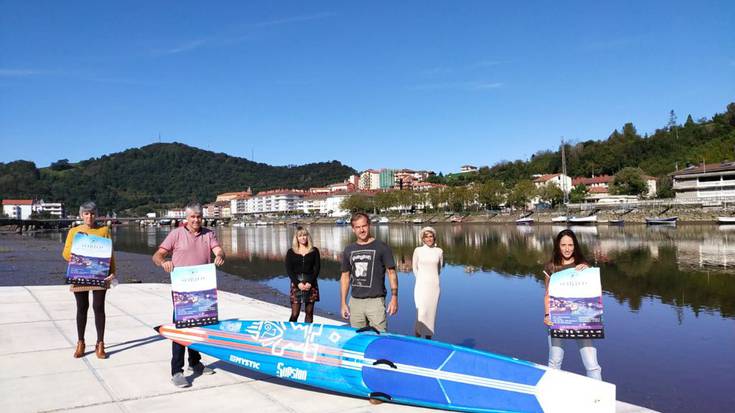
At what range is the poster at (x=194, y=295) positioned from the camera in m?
6.00

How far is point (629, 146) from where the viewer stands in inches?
5049

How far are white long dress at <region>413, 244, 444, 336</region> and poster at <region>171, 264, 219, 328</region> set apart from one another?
8.71ft

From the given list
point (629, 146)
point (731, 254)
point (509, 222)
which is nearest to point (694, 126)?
point (629, 146)

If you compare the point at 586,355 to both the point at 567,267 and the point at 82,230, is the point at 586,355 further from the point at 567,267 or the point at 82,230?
the point at 82,230

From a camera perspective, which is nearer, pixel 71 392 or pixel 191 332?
pixel 71 392

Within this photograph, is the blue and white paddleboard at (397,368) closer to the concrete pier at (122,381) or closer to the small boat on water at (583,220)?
the concrete pier at (122,381)

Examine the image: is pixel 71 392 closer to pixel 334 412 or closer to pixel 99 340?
pixel 99 340

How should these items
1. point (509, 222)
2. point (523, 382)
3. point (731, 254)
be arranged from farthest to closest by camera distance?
1. point (509, 222)
2. point (731, 254)
3. point (523, 382)

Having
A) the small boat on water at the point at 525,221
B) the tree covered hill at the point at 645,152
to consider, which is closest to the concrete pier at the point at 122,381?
the small boat on water at the point at 525,221

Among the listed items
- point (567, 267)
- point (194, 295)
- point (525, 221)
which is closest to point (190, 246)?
point (194, 295)

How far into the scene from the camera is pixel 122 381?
603 cm

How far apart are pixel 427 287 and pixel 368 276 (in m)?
1.27

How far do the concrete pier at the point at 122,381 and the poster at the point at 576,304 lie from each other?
884 mm

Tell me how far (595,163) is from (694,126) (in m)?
23.6
